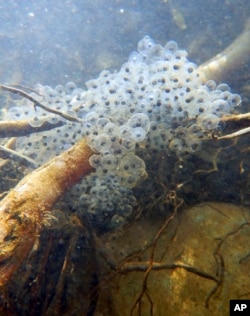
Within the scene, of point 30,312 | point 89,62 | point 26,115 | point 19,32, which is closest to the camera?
point 30,312

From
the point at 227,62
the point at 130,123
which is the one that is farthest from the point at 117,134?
the point at 227,62

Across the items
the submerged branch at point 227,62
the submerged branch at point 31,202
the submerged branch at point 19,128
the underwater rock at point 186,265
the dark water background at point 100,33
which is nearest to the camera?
the submerged branch at point 31,202

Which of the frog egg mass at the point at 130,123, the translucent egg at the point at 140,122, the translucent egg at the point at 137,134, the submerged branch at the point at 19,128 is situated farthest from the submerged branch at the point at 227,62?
the submerged branch at the point at 19,128

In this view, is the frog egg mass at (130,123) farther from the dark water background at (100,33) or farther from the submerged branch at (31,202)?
the dark water background at (100,33)

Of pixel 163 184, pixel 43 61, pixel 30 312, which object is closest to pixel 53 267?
pixel 30 312

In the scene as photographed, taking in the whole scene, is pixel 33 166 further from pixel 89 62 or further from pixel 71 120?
pixel 89 62

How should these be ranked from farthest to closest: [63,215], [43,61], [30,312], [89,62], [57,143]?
[43,61] < [89,62] < [57,143] < [63,215] < [30,312]

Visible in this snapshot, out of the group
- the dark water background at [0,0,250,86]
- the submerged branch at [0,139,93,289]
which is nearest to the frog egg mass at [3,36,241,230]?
the submerged branch at [0,139,93,289]
